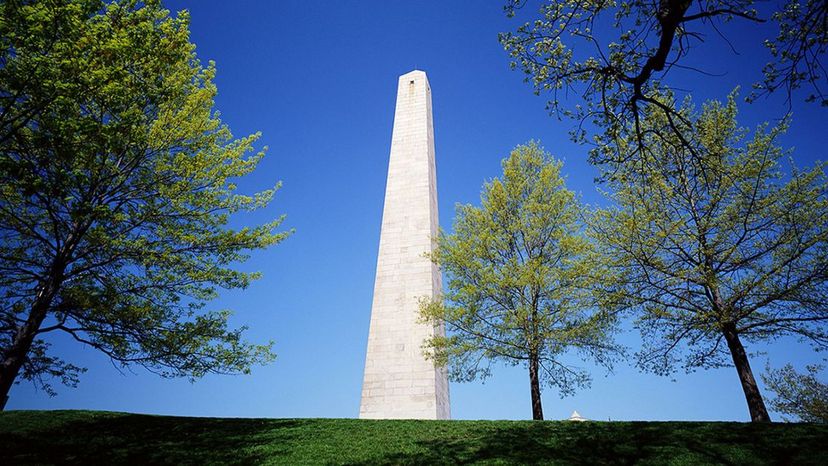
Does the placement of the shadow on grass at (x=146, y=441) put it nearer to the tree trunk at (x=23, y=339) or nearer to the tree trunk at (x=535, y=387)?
the tree trunk at (x=23, y=339)

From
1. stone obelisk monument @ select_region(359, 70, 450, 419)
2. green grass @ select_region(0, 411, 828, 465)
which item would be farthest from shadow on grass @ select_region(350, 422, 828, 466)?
stone obelisk monument @ select_region(359, 70, 450, 419)

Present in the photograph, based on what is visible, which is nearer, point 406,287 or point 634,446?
point 634,446

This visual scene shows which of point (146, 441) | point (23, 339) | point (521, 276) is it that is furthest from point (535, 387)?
point (23, 339)

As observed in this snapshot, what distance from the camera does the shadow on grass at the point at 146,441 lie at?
29.6 ft

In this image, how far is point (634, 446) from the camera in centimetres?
909

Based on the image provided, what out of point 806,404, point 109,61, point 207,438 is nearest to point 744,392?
point 207,438

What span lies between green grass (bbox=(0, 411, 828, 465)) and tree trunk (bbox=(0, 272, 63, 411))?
4.37ft

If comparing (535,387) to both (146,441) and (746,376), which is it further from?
(146,441)

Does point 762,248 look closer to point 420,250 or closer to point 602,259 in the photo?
point 602,259

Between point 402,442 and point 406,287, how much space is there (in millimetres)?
8113

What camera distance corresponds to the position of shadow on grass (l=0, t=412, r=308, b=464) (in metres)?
9.03

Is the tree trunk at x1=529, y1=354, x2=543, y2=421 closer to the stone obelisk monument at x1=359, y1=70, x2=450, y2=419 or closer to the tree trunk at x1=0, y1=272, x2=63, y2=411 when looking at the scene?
the stone obelisk monument at x1=359, y1=70, x2=450, y2=419

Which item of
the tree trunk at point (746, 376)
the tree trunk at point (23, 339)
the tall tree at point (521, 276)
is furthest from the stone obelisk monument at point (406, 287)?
the tree trunk at point (23, 339)

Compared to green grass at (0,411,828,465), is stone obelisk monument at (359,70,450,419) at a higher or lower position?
higher
